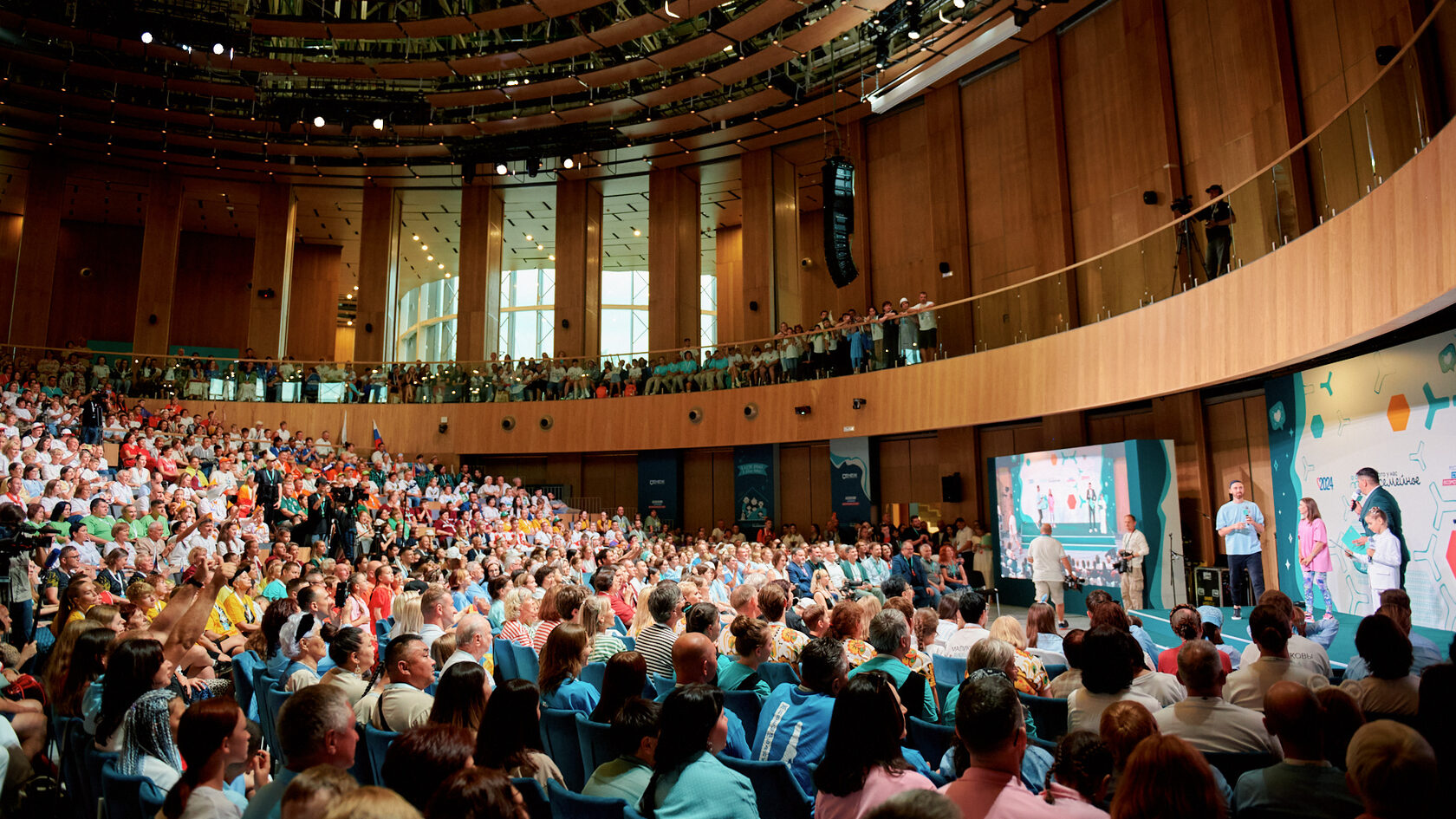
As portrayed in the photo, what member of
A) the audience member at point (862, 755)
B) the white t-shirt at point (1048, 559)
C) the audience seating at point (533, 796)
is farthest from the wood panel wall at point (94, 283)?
the audience member at point (862, 755)

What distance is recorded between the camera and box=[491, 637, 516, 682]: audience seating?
5.50 metres

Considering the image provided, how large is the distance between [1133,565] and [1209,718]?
27.3 ft

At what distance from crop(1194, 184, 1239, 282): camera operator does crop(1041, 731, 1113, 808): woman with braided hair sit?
8242 millimetres

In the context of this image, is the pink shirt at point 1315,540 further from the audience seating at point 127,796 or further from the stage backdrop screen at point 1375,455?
the audience seating at point 127,796

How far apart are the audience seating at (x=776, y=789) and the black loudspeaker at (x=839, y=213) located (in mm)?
11706

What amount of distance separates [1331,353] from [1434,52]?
11.0 feet

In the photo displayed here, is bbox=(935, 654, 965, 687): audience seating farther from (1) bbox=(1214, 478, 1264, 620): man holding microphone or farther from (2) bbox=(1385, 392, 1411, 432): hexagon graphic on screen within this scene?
(1) bbox=(1214, 478, 1264, 620): man holding microphone

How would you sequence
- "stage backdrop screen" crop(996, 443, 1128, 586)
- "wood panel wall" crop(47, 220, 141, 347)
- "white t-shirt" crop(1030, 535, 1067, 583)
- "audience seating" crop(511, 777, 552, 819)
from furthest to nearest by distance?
"wood panel wall" crop(47, 220, 141, 347) → "stage backdrop screen" crop(996, 443, 1128, 586) → "white t-shirt" crop(1030, 535, 1067, 583) → "audience seating" crop(511, 777, 552, 819)

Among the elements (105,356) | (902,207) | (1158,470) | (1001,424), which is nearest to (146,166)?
(105,356)

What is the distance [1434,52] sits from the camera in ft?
21.1

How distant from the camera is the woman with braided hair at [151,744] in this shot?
309cm

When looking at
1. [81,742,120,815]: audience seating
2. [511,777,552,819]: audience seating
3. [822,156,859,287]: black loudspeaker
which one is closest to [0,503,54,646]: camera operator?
[81,742,120,815]: audience seating

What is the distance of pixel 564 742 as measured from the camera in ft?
12.3

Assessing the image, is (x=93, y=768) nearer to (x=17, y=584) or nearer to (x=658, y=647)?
(x=658, y=647)
